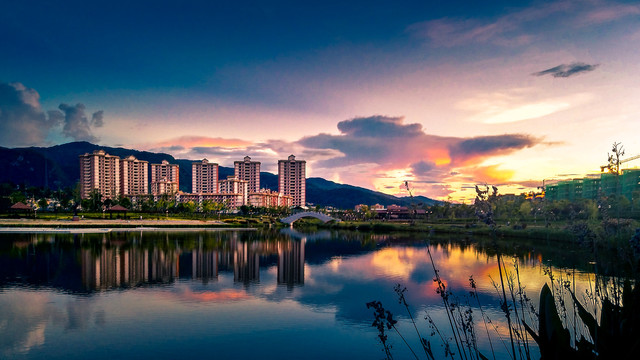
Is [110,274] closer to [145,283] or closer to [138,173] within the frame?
[145,283]

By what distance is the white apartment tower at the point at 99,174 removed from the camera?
138 metres

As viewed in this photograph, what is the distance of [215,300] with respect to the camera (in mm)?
17766

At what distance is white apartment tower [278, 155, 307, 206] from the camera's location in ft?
538

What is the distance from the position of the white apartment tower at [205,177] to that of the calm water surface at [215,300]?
432 feet

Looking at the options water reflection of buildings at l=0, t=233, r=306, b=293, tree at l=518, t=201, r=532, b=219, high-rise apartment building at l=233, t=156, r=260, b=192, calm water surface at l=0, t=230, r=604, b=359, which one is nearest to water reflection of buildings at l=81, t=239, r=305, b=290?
water reflection of buildings at l=0, t=233, r=306, b=293

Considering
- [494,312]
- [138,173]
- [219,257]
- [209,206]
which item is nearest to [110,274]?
[219,257]

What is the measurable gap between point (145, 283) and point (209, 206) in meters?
71.0

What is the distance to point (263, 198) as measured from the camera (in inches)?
6093

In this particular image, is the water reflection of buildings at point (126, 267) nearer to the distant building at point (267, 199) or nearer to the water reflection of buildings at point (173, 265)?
the water reflection of buildings at point (173, 265)

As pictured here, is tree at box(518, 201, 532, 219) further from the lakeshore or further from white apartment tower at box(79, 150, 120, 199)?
white apartment tower at box(79, 150, 120, 199)

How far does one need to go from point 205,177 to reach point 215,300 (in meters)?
154

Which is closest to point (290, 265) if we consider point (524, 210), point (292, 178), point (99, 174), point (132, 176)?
point (524, 210)

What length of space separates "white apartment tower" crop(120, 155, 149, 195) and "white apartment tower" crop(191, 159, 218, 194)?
67.8ft

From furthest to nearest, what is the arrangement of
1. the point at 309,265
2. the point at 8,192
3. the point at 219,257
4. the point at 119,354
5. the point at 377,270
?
the point at 8,192, the point at 219,257, the point at 309,265, the point at 377,270, the point at 119,354
